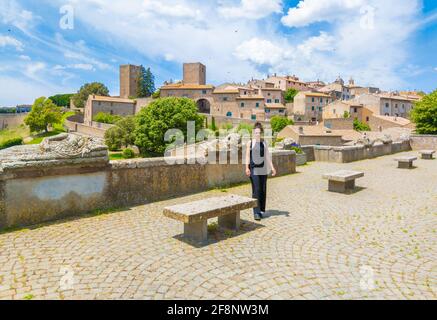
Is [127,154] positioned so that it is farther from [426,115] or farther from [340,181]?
[340,181]

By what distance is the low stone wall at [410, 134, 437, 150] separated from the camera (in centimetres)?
2362

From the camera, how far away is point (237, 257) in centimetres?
436

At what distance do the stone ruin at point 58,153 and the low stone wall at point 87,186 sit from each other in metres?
0.08

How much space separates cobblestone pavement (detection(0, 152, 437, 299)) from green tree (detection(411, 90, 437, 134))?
33.6 meters

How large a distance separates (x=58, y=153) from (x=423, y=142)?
25279 mm

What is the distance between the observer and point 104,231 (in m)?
5.36

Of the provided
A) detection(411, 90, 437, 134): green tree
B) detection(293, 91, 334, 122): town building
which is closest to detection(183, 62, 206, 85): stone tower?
detection(293, 91, 334, 122): town building

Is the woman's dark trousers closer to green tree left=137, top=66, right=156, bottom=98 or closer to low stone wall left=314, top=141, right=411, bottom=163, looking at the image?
low stone wall left=314, top=141, right=411, bottom=163

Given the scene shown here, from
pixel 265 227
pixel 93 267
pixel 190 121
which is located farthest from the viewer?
pixel 190 121

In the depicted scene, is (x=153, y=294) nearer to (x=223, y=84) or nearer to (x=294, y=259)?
(x=294, y=259)

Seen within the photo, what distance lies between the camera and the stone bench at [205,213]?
482 cm
